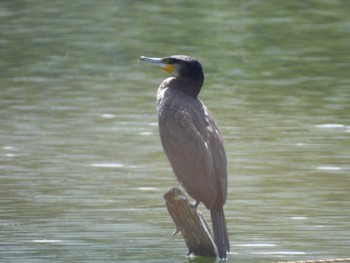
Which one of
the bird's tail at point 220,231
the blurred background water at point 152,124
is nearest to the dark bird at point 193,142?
the bird's tail at point 220,231

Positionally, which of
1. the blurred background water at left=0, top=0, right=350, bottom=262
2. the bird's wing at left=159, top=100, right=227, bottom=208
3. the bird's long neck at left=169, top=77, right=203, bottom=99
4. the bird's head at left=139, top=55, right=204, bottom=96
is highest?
the bird's head at left=139, top=55, right=204, bottom=96

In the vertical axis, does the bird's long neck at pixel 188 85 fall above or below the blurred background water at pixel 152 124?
above

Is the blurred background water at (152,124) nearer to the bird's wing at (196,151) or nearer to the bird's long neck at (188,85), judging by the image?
the bird's wing at (196,151)

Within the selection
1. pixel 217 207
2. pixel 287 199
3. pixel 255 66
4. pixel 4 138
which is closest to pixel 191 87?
pixel 217 207

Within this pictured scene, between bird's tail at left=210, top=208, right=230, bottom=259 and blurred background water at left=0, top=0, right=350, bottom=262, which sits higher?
bird's tail at left=210, top=208, right=230, bottom=259

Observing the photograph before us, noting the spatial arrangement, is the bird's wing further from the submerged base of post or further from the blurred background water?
the blurred background water

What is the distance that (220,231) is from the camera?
391 inches

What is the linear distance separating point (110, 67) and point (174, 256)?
800 centimetres

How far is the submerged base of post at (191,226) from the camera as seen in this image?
31.9 feet

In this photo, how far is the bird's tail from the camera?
32.5ft

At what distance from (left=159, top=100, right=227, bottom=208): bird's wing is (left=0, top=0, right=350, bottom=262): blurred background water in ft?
1.94

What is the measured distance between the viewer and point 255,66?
1802cm

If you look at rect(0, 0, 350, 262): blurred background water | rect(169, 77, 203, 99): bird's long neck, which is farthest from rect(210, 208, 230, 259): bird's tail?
rect(169, 77, 203, 99): bird's long neck

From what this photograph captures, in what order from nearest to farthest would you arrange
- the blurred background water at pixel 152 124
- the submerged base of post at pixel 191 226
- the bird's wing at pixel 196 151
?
1. the submerged base of post at pixel 191 226
2. the bird's wing at pixel 196 151
3. the blurred background water at pixel 152 124
